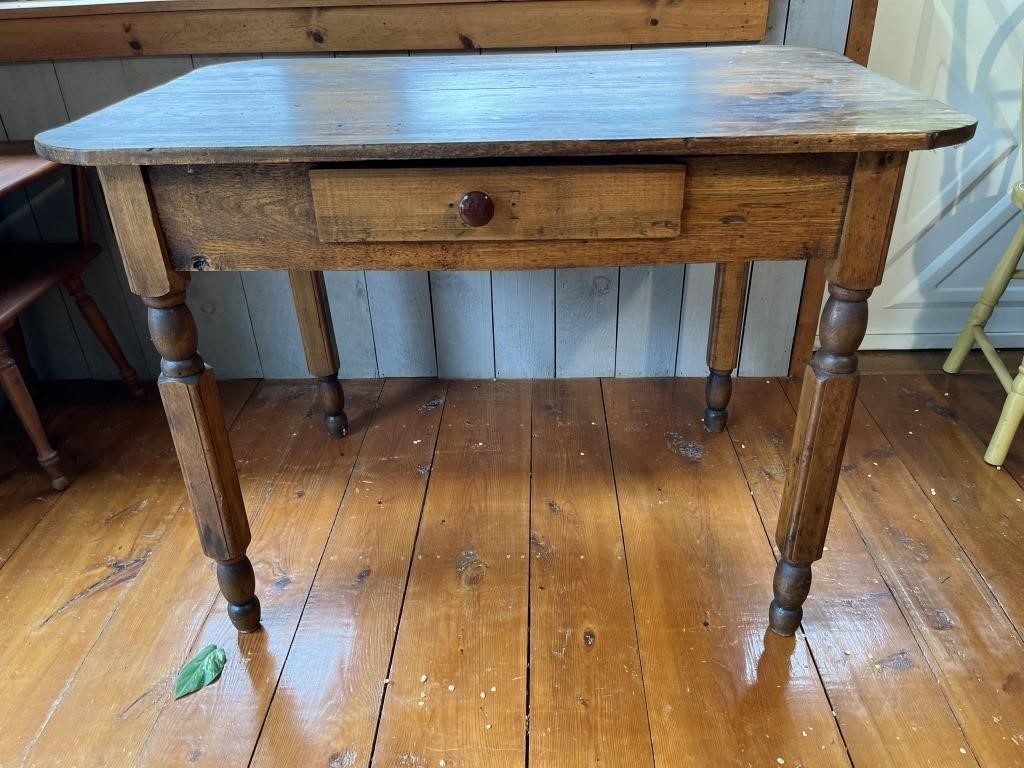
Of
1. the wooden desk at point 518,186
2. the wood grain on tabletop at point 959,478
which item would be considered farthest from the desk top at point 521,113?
the wood grain on tabletop at point 959,478

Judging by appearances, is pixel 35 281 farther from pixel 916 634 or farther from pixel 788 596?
pixel 916 634

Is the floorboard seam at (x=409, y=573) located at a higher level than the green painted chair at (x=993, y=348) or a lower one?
lower

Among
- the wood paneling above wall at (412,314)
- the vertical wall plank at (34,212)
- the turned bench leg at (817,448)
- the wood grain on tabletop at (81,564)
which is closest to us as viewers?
the turned bench leg at (817,448)

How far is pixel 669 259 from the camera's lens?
988mm

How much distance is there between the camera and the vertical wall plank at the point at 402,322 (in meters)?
1.92

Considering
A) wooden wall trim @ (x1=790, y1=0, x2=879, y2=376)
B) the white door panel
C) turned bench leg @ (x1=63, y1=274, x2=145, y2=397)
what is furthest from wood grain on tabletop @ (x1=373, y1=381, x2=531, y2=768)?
the white door panel

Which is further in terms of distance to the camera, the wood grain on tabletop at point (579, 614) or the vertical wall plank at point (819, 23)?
the vertical wall plank at point (819, 23)

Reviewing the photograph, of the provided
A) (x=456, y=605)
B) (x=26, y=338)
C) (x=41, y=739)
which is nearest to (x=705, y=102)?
(x=456, y=605)

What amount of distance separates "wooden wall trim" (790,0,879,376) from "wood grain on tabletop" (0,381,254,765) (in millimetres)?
1454

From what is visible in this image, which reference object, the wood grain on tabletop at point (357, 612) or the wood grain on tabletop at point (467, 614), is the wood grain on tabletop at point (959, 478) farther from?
→ the wood grain on tabletop at point (357, 612)

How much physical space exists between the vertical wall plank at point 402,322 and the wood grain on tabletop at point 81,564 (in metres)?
0.42

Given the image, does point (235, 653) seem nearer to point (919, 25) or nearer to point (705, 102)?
point (705, 102)

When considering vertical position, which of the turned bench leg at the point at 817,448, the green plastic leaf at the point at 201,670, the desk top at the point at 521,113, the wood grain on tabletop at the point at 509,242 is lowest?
the green plastic leaf at the point at 201,670

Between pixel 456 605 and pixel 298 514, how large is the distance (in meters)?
0.44
